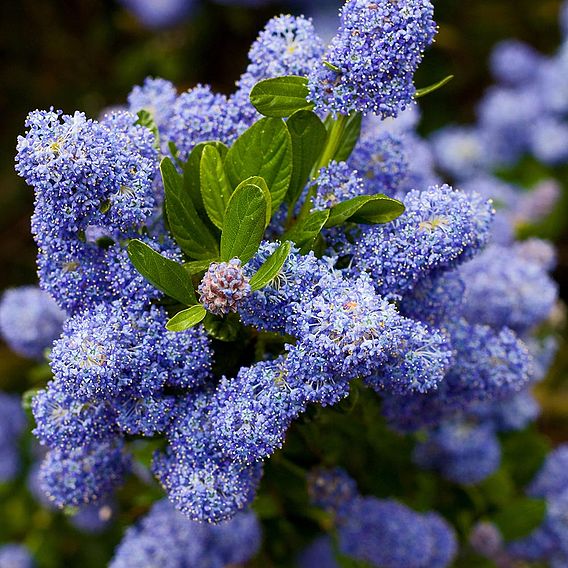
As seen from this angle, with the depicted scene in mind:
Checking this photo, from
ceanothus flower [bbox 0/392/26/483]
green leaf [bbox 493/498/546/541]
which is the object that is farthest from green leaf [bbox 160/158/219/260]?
ceanothus flower [bbox 0/392/26/483]

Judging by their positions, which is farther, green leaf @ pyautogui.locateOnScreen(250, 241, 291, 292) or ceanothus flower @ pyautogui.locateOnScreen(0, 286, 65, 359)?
ceanothus flower @ pyautogui.locateOnScreen(0, 286, 65, 359)

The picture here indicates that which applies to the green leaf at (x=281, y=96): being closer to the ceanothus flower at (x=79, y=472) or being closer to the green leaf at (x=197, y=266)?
the green leaf at (x=197, y=266)

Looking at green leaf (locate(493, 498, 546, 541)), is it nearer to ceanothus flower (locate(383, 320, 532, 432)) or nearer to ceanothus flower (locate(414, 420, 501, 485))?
ceanothus flower (locate(414, 420, 501, 485))

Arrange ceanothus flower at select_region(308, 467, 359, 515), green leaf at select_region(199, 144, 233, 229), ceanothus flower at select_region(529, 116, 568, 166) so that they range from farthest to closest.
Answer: ceanothus flower at select_region(529, 116, 568, 166) → ceanothus flower at select_region(308, 467, 359, 515) → green leaf at select_region(199, 144, 233, 229)

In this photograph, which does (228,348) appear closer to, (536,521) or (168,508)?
(168,508)

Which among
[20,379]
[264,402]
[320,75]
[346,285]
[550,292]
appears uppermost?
[320,75]

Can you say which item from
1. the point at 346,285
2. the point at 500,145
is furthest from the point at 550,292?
the point at 500,145

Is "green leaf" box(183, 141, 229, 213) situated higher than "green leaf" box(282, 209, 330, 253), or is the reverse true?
"green leaf" box(183, 141, 229, 213)
